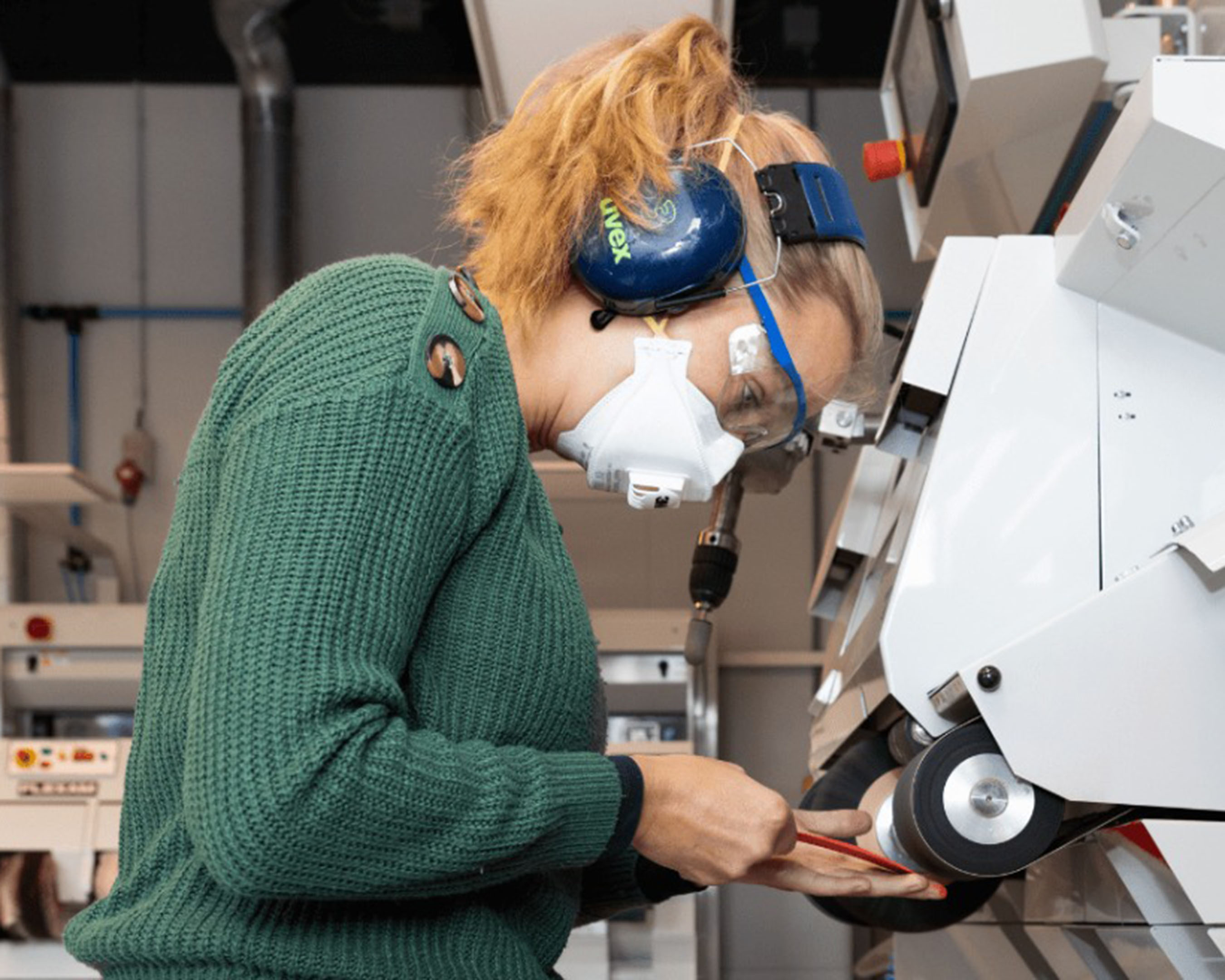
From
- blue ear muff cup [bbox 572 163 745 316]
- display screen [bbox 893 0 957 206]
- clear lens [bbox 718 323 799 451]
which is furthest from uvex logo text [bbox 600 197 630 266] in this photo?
display screen [bbox 893 0 957 206]

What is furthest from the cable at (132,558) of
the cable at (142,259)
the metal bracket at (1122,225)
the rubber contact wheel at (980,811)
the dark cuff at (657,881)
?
the metal bracket at (1122,225)

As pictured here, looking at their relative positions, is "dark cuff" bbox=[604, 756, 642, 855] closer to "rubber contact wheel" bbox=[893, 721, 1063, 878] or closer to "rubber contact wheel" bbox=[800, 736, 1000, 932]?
"rubber contact wheel" bbox=[893, 721, 1063, 878]

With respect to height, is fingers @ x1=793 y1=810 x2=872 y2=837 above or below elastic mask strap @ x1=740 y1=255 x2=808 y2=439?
below

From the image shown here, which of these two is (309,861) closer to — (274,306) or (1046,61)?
(274,306)

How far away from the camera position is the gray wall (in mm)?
4117

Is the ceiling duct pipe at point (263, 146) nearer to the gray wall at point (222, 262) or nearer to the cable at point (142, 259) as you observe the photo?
the gray wall at point (222, 262)

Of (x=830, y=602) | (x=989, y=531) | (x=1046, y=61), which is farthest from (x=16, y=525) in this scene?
(x=989, y=531)

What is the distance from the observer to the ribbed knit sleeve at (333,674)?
722 millimetres

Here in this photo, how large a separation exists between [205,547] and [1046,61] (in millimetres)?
1484

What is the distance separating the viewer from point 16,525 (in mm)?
4027

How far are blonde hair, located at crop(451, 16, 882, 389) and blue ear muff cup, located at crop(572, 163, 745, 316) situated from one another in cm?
1

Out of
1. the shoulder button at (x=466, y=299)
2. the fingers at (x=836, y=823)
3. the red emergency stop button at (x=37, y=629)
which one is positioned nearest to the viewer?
the shoulder button at (x=466, y=299)

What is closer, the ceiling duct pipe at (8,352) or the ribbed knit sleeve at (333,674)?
the ribbed knit sleeve at (333,674)

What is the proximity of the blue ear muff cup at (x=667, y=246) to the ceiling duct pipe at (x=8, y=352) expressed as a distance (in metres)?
3.27
